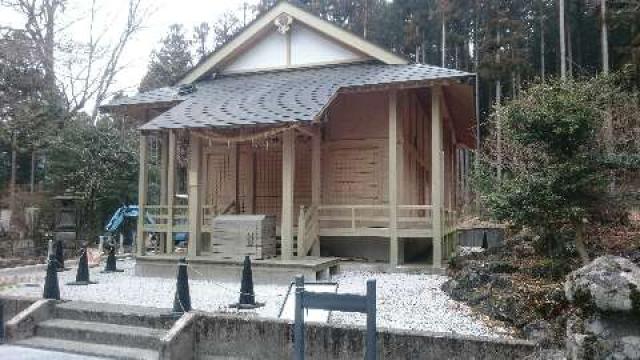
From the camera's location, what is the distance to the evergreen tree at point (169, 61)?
37.1 m

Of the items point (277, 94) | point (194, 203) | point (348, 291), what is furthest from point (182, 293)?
point (277, 94)

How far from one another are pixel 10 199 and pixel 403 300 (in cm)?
1768

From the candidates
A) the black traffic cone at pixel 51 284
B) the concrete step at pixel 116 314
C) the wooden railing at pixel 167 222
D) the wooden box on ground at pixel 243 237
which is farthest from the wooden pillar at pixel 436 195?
the black traffic cone at pixel 51 284

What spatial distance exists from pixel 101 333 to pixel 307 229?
19.0 ft

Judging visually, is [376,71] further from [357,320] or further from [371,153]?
[357,320]

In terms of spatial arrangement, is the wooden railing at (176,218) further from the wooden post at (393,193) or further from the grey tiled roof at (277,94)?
the wooden post at (393,193)

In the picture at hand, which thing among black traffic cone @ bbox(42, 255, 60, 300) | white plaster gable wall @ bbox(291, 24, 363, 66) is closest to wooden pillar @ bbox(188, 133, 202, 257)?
black traffic cone @ bbox(42, 255, 60, 300)

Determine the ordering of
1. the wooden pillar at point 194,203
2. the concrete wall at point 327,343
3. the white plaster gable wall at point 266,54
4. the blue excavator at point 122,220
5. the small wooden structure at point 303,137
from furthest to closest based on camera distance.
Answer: the blue excavator at point 122,220
the white plaster gable wall at point 266,54
the wooden pillar at point 194,203
the small wooden structure at point 303,137
the concrete wall at point 327,343

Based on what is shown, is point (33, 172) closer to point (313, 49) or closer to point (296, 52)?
point (296, 52)

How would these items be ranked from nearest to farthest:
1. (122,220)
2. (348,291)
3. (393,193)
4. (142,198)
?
(348,291) < (393,193) < (142,198) < (122,220)

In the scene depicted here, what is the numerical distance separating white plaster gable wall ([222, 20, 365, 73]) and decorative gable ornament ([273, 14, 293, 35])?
0.27 metres

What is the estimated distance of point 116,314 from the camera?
7918 mm

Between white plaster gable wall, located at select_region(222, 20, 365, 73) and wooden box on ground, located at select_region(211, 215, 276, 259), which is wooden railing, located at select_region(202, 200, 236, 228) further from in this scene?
white plaster gable wall, located at select_region(222, 20, 365, 73)

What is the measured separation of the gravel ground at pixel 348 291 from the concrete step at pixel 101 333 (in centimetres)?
100
